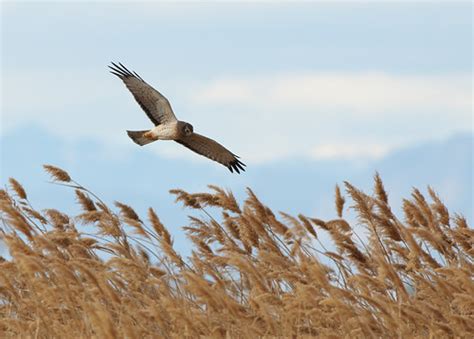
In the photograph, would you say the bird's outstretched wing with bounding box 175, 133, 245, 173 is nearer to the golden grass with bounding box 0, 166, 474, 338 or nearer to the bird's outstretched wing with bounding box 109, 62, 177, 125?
the bird's outstretched wing with bounding box 109, 62, 177, 125

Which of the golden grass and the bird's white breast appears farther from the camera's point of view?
the bird's white breast

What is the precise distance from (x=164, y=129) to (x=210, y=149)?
2.34 feet

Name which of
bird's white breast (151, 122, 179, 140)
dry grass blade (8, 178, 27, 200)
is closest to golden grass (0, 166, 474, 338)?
dry grass blade (8, 178, 27, 200)

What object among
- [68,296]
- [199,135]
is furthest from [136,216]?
[199,135]

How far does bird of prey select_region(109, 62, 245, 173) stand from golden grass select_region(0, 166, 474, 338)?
5189mm

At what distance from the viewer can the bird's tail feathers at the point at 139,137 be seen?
12.0m

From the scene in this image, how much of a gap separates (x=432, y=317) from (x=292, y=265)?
116cm

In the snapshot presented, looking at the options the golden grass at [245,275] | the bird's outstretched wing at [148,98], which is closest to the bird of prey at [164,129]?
the bird's outstretched wing at [148,98]

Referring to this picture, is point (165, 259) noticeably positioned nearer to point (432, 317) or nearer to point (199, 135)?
point (432, 317)

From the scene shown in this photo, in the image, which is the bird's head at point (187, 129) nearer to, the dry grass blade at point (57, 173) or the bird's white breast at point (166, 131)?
the bird's white breast at point (166, 131)

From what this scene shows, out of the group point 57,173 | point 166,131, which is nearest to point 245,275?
point 57,173

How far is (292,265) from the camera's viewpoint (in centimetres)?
608

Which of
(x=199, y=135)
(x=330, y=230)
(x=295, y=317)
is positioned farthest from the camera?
(x=199, y=135)

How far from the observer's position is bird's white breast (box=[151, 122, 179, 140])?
11648mm
